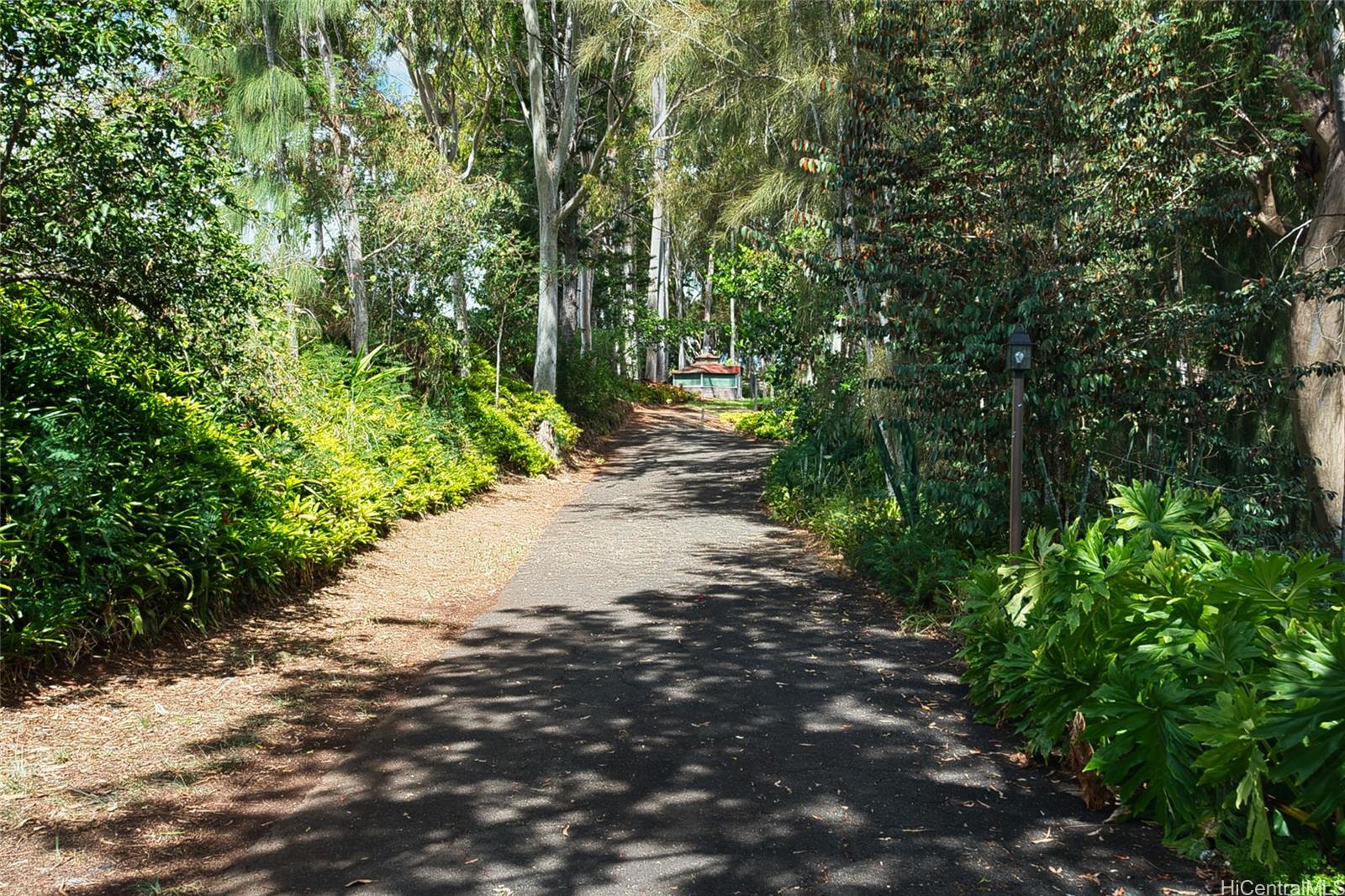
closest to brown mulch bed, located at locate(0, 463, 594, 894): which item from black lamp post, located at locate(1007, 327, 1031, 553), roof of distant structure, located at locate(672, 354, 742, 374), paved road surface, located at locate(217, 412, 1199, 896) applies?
paved road surface, located at locate(217, 412, 1199, 896)

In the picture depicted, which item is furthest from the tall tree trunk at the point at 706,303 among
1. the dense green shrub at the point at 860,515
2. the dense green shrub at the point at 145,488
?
the dense green shrub at the point at 145,488

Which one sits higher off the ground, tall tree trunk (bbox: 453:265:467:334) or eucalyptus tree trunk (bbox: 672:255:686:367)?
eucalyptus tree trunk (bbox: 672:255:686:367)

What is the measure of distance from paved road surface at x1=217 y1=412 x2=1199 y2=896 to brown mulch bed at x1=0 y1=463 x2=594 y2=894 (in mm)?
268

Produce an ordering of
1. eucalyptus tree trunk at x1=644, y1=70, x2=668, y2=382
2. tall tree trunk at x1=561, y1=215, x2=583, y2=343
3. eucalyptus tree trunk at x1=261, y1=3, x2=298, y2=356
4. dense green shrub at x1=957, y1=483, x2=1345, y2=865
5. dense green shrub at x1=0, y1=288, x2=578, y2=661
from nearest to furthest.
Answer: dense green shrub at x1=957, y1=483, x2=1345, y2=865
dense green shrub at x1=0, y1=288, x2=578, y2=661
eucalyptus tree trunk at x1=261, y1=3, x2=298, y2=356
eucalyptus tree trunk at x1=644, y1=70, x2=668, y2=382
tall tree trunk at x1=561, y1=215, x2=583, y2=343

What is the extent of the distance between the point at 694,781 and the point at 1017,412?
3405mm

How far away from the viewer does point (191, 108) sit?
11367mm

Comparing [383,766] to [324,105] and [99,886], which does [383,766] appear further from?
[324,105]

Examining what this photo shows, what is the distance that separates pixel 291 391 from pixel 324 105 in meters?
7.22

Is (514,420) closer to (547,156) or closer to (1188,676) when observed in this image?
(547,156)

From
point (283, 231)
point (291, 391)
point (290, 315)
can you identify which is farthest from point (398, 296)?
point (291, 391)

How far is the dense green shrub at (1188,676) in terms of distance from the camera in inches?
135

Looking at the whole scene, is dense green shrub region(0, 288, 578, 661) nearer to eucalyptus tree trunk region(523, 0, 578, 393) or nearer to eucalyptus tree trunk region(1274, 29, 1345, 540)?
eucalyptus tree trunk region(523, 0, 578, 393)

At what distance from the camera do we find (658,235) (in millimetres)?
37062

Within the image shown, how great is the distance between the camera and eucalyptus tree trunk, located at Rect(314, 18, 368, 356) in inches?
570
